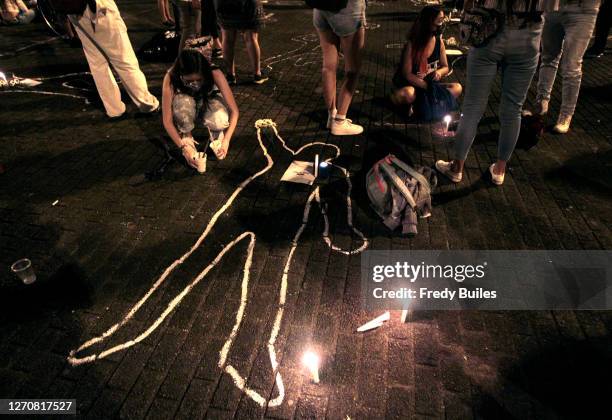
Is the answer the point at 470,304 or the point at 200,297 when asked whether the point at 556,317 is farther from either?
the point at 200,297

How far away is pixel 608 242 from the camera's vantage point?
3006 millimetres

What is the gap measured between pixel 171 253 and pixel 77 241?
949 millimetres

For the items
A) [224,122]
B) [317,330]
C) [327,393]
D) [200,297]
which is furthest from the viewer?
[224,122]

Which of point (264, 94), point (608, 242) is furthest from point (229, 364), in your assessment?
point (264, 94)

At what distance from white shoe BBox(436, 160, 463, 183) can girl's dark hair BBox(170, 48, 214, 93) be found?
276 centimetres

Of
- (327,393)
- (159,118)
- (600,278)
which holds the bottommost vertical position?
(327,393)

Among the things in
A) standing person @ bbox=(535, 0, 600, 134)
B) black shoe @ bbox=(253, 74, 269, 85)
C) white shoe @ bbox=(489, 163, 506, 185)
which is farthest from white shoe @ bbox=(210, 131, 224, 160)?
standing person @ bbox=(535, 0, 600, 134)

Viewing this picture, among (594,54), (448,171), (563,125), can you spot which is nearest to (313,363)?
(448,171)

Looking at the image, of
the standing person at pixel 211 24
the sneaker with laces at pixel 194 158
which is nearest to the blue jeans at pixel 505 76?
the sneaker with laces at pixel 194 158

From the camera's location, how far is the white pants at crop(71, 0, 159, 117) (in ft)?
14.2

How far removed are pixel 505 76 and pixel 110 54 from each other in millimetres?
4770

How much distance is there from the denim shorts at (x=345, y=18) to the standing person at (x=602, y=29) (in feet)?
20.6

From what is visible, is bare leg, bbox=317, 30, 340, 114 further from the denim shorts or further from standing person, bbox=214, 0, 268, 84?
standing person, bbox=214, 0, 268, 84

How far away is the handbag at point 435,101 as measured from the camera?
4723 millimetres
